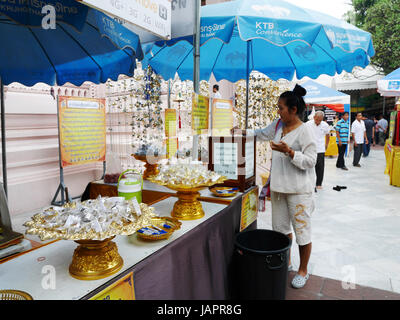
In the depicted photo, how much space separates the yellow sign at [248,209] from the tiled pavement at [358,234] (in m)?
0.80

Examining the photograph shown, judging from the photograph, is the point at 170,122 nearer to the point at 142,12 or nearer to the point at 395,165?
the point at 142,12

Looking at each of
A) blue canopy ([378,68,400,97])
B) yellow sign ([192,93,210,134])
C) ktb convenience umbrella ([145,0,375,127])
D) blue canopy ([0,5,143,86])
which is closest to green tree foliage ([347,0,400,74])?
blue canopy ([378,68,400,97])

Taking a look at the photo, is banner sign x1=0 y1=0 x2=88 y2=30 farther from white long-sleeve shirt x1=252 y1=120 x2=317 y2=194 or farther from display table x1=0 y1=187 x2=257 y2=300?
white long-sleeve shirt x1=252 y1=120 x2=317 y2=194

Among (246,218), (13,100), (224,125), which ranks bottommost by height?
(246,218)

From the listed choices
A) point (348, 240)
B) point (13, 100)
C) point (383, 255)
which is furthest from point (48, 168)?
point (383, 255)

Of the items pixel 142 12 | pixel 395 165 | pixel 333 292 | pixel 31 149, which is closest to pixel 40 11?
pixel 142 12

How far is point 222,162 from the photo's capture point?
2.58 m

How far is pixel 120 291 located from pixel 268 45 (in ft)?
13.1

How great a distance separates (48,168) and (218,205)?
3626 millimetres

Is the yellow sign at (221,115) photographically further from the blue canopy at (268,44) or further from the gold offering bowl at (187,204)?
the gold offering bowl at (187,204)

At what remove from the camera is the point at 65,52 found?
355 cm

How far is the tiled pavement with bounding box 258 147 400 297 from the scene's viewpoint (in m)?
2.86
